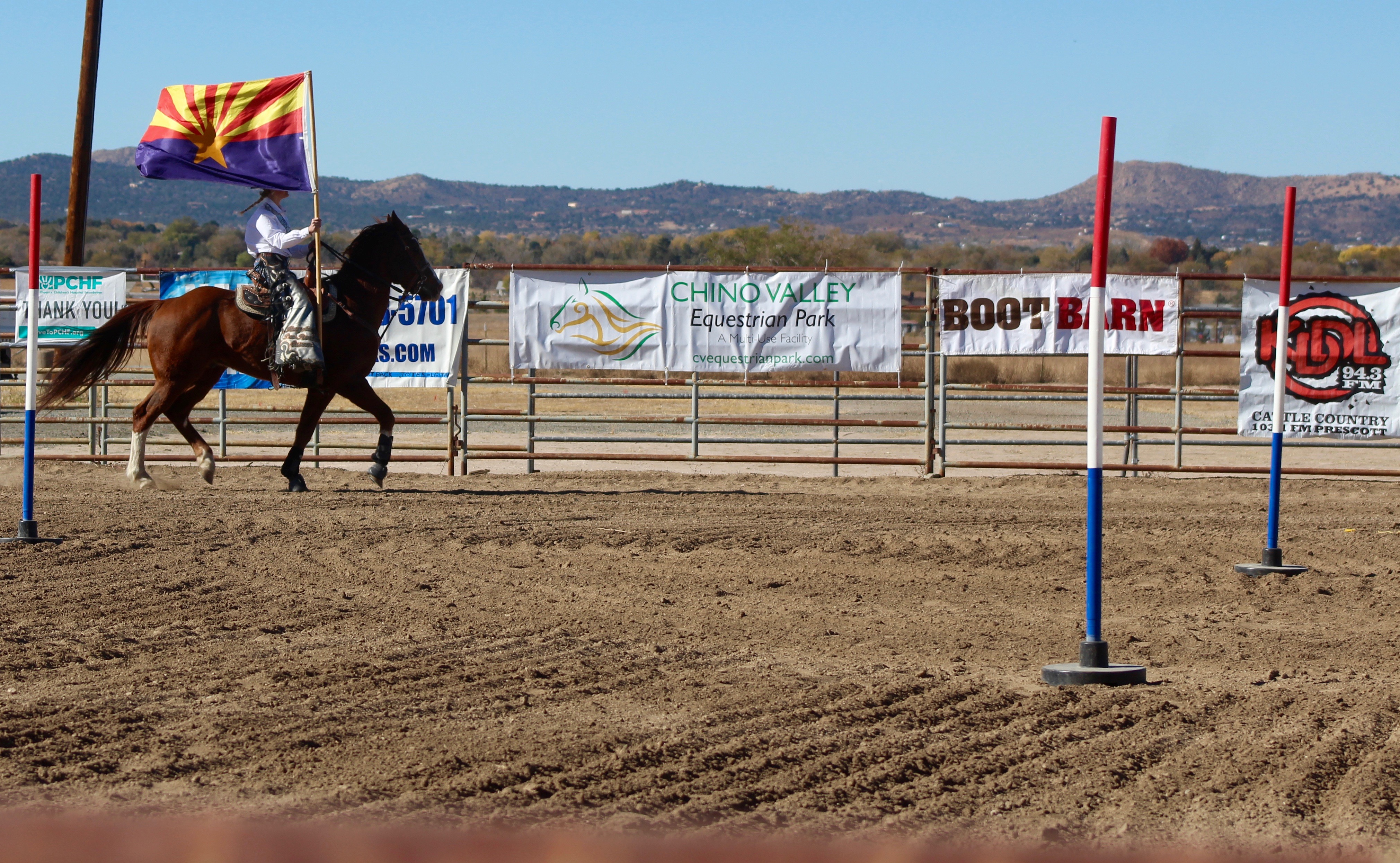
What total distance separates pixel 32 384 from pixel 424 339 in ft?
15.1

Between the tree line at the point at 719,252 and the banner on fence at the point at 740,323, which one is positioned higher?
the tree line at the point at 719,252

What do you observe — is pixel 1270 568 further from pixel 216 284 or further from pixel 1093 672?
pixel 216 284

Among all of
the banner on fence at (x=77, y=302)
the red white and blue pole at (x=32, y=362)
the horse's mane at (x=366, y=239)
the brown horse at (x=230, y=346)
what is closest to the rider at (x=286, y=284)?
the brown horse at (x=230, y=346)

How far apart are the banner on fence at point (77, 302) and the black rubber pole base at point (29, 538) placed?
5765mm

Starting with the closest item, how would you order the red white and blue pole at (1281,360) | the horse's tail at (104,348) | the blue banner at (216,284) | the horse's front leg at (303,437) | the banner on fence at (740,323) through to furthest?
1. the red white and blue pole at (1281,360)
2. the horse's tail at (104,348)
3. the horse's front leg at (303,437)
4. the banner on fence at (740,323)
5. the blue banner at (216,284)

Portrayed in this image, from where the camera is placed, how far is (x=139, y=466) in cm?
1090

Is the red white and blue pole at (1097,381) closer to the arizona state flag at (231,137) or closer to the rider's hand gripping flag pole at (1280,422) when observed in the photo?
the rider's hand gripping flag pole at (1280,422)

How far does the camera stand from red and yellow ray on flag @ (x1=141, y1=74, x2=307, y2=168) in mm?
11102

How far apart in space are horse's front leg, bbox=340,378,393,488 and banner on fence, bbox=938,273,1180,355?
218 inches

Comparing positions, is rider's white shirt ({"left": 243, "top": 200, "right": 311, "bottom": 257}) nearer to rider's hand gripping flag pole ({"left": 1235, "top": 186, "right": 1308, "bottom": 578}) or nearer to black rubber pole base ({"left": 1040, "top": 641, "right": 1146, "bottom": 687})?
rider's hand gripping flag pole ({"left": 1235, "top": 186, "right": 1308, "bottom": 578})

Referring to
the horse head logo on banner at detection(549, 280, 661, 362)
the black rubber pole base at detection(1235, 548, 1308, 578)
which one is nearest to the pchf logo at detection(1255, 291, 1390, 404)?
the black rubber pole base at detection(1235, 548, 1308, 578)

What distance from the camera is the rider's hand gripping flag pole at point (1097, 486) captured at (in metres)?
5.29

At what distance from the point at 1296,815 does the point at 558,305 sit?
10.2m

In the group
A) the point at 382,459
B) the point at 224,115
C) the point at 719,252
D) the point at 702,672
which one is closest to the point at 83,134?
the point at 224,115
